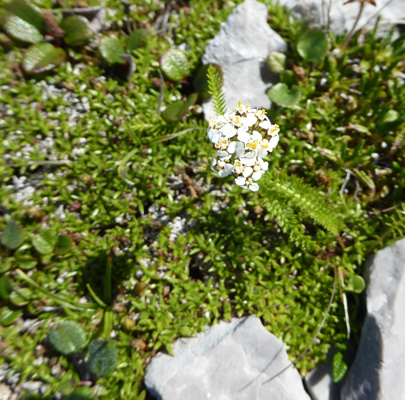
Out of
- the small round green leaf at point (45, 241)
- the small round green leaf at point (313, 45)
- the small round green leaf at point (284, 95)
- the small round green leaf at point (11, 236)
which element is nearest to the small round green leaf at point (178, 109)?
the small round green leaf at point (284, 95)

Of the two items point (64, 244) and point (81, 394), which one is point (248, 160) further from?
point (81, 394)

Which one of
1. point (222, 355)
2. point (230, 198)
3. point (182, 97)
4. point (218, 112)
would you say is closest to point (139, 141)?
point (182, 97)

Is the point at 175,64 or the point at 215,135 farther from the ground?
the point at 215,135

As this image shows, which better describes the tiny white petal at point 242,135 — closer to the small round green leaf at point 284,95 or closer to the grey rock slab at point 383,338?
the small round green leaf at point 284,95

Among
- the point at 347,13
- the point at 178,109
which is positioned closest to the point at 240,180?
the point at 178,109

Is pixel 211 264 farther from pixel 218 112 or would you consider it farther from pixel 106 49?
pixel 106 49

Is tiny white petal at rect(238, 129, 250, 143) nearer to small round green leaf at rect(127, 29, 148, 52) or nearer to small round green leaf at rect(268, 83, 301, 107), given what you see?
small round green leaf at rect(268, 83, 301, 107)
